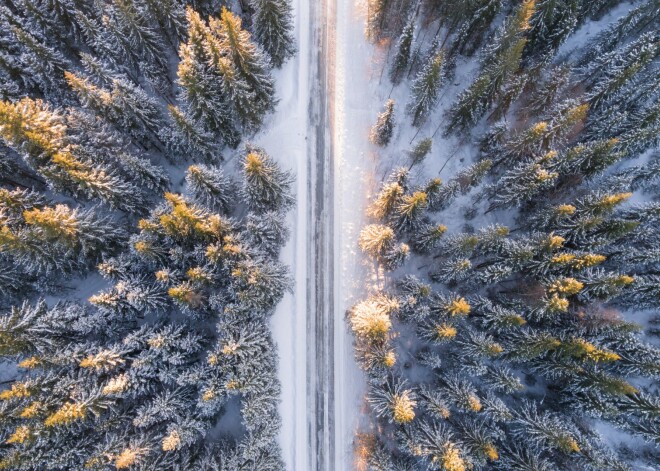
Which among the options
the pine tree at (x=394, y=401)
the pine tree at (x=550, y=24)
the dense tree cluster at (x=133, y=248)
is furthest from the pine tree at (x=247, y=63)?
the pine tree at (x=394, y=401)

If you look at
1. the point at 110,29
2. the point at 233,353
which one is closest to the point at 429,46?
the point at 110,29

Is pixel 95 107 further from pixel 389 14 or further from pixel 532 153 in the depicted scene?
pixel 532 153

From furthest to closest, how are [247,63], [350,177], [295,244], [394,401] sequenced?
[350,177], [295,244], [247,63], [394,401]

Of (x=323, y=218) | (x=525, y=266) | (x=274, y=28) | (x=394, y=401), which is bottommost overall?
(x=394, y=401)

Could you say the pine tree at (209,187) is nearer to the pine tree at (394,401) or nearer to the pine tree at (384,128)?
the pine tree at (384,128)

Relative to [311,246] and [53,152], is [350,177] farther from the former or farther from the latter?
[53,152]

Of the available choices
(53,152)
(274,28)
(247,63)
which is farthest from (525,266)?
(53,152)
